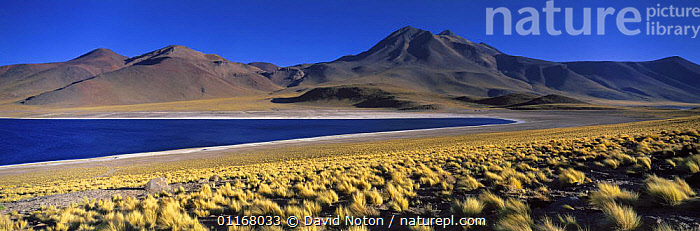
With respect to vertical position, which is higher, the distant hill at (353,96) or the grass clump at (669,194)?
the distant hill at (353,96)

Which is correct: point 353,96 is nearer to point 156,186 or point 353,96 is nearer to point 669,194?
point 156,186

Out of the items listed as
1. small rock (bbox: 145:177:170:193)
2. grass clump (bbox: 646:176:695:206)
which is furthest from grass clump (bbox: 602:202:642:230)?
small rock (bbox: 145:177:170:193)

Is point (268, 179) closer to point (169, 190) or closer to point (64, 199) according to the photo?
point (169, 190)

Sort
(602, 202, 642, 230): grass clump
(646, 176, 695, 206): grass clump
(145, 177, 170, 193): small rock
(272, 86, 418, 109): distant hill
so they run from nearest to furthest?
(602, 202, 642, 230): grass clump
(646, 176, 695, 206): grass clump
(145, 177, 170, 193): small rock
(272, 86, 418, 109): distant hill

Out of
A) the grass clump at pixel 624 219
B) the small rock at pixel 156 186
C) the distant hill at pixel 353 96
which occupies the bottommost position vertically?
the small rock at pixel 156 186

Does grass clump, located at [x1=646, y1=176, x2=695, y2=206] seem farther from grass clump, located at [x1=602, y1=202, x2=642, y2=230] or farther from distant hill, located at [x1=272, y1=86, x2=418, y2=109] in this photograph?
distant hill, located at [x1=272, y1=86, x2=418, y2=109]

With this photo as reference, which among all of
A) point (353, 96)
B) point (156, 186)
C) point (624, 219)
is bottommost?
point (156, 186)

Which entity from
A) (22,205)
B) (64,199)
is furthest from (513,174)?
(22,205)

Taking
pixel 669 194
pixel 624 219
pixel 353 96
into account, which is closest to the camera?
pixel 624 219

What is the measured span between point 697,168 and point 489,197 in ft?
14.7

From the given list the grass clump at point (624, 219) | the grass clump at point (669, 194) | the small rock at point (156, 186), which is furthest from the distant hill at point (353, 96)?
the grass clump at point (624, 219)

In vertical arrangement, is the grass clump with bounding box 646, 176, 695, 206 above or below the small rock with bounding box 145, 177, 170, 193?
above

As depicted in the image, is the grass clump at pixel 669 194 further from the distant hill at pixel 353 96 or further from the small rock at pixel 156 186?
the distant hill at pixel 353 96

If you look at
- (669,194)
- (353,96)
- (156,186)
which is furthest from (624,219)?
(353,96)
